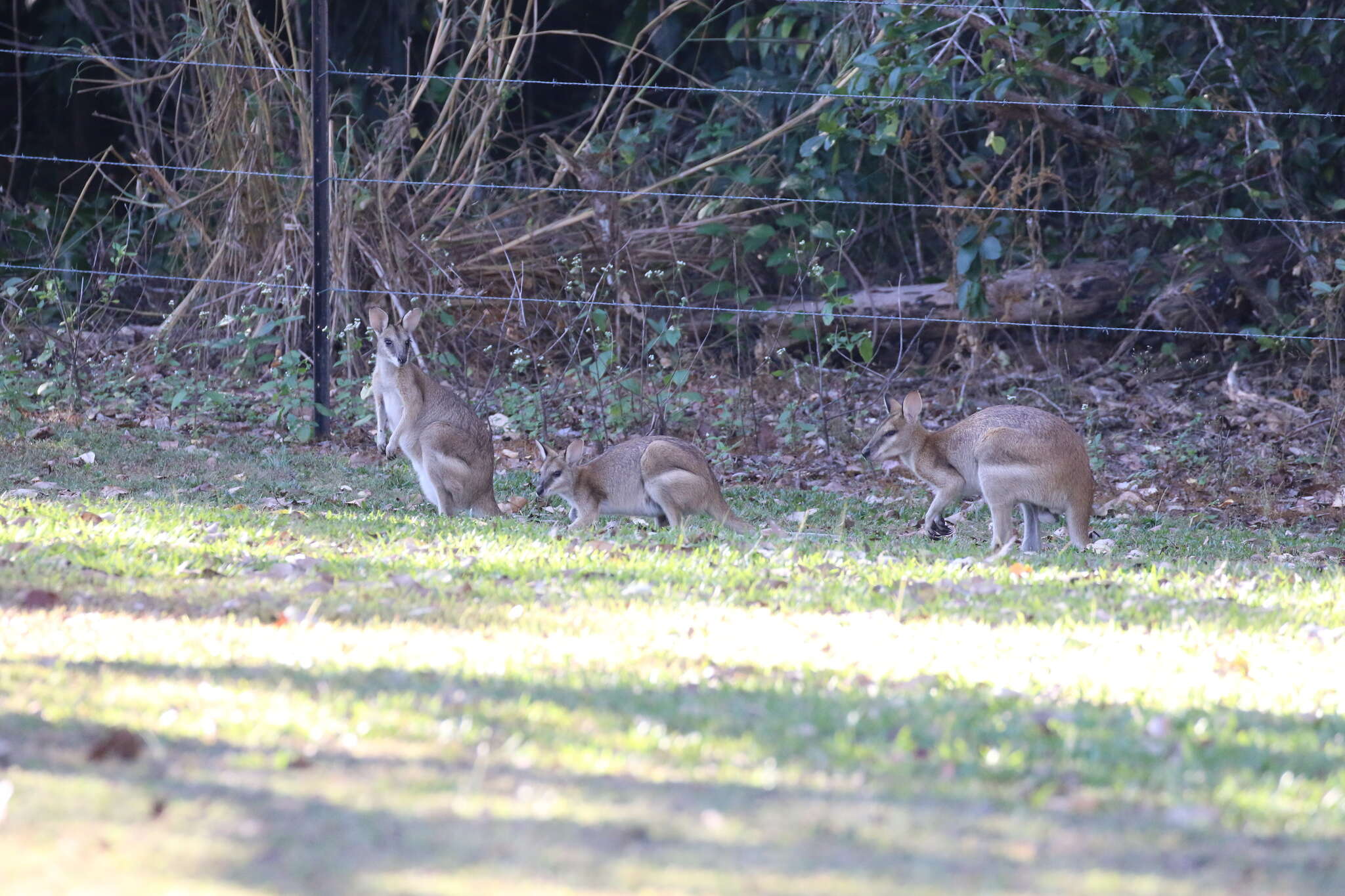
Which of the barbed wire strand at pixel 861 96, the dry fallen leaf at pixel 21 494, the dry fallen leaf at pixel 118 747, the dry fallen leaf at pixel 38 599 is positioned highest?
the barbed wire strand at pixel 861 96

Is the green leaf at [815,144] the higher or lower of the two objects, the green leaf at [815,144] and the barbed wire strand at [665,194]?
the higher

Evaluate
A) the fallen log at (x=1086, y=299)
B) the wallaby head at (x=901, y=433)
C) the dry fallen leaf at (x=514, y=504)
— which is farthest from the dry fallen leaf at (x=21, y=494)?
the fallen log at (x=1086, y=299)

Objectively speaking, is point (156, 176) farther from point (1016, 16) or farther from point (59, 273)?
point (1016, 16)

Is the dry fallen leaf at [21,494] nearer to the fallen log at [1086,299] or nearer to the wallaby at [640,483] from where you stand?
the wallaby at [640,483]

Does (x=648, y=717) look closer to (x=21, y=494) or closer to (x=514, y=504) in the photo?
(x=21, y=494)

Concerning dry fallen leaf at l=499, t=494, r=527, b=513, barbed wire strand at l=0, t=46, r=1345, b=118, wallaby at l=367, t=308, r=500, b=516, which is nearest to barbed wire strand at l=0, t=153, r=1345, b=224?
barbed wire strand at l=0, t=46, r=1345, b=118

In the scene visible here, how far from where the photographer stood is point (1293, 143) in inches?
472

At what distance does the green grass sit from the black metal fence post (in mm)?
3743

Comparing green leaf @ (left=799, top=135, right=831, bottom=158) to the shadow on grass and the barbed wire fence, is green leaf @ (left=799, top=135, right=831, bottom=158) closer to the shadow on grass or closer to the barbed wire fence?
the barbed wire fence

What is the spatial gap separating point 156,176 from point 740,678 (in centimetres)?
930

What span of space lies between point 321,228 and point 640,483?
3.66 metres

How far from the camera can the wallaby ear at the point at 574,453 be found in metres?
8.34

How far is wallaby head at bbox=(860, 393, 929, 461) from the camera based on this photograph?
337 inches

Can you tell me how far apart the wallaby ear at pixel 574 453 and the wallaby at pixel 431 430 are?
0.41m
